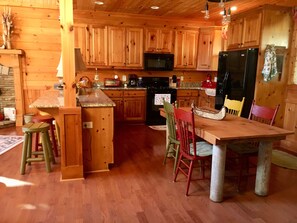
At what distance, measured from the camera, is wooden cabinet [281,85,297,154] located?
4.07 m

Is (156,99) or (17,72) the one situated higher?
(17,72)

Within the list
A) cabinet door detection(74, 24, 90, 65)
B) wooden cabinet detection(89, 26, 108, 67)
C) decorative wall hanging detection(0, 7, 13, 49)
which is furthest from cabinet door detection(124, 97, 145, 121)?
decorative wall hanging detection(0, 7, 13, 49)

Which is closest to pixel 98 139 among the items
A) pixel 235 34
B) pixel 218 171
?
pixel 218 171

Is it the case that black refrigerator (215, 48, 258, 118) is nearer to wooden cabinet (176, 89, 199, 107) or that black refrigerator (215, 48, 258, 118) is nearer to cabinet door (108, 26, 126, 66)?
wooden cabinet (176, 89, 199, 107)

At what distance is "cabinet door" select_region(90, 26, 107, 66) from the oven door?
4.17 ft

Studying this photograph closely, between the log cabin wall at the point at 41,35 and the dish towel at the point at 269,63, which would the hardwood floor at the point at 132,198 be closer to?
the dish towel at the point at 269,63

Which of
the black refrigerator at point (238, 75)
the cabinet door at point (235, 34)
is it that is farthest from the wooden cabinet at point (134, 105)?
the cabinet door at point (235, 34)

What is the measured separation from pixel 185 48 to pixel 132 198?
172 inches

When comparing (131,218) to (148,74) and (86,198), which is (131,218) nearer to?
(86,198)

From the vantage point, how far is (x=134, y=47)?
563 centimetres

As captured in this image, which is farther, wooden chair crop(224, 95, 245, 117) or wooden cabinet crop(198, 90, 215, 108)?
wooden cabinet crop(198, 90, 215, 108)

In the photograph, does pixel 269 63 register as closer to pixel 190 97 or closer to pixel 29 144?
pixel 190 97

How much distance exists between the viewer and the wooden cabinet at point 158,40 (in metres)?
5.71

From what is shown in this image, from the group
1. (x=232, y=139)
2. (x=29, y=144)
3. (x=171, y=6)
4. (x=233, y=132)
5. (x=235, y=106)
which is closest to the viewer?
(x=232, y=139)
